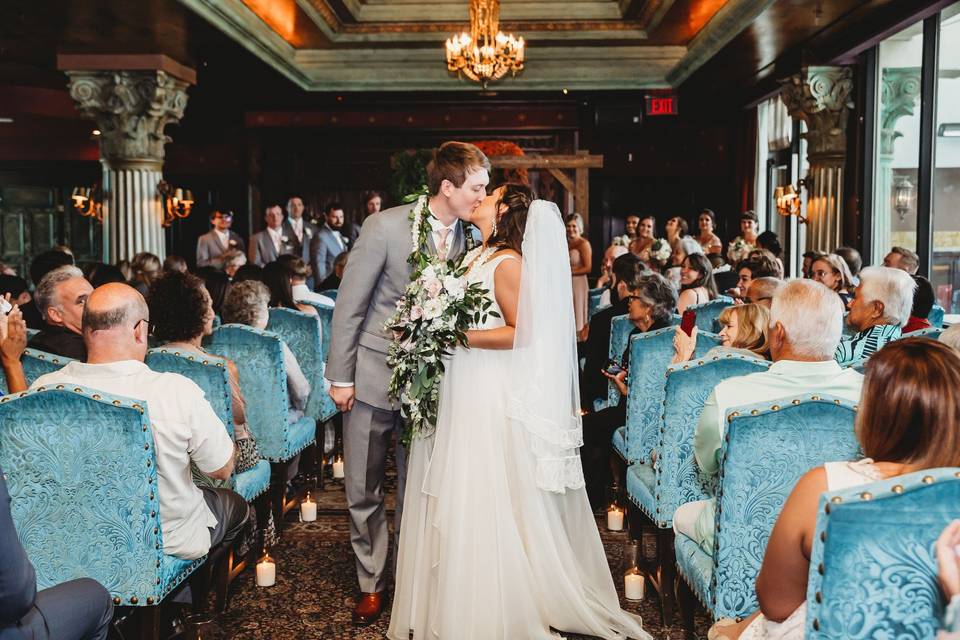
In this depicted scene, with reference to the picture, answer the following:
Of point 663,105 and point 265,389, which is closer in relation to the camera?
point 265,389

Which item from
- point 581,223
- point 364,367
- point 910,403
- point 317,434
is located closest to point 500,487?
point 364,367

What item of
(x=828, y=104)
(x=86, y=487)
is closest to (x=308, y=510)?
(x=86, y=487)

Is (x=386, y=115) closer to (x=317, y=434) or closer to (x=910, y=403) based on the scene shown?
(x=317, y=434)

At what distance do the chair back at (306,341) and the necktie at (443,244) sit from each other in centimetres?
180

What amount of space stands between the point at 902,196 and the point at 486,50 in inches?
166

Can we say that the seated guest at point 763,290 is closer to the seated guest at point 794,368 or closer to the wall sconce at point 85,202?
the seated guest at point 794,368

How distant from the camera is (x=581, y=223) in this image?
984 centimetres

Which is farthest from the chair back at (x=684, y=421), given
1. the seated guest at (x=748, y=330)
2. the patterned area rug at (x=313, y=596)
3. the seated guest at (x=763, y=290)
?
the seated guest at (x=763, y=290)

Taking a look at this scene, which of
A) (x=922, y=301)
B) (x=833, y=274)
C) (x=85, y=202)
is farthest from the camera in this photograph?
(x=85, y=202)

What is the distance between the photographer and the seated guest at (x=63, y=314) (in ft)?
11.8

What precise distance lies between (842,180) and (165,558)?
849 cm

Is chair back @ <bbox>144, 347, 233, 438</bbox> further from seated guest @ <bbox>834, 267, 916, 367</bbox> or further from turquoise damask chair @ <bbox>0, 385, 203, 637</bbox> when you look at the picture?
seated guest @ <bbox>834, 267, 916, 367</bbox>

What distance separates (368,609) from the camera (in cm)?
336

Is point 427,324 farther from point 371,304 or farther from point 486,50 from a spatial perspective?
point 486,50
